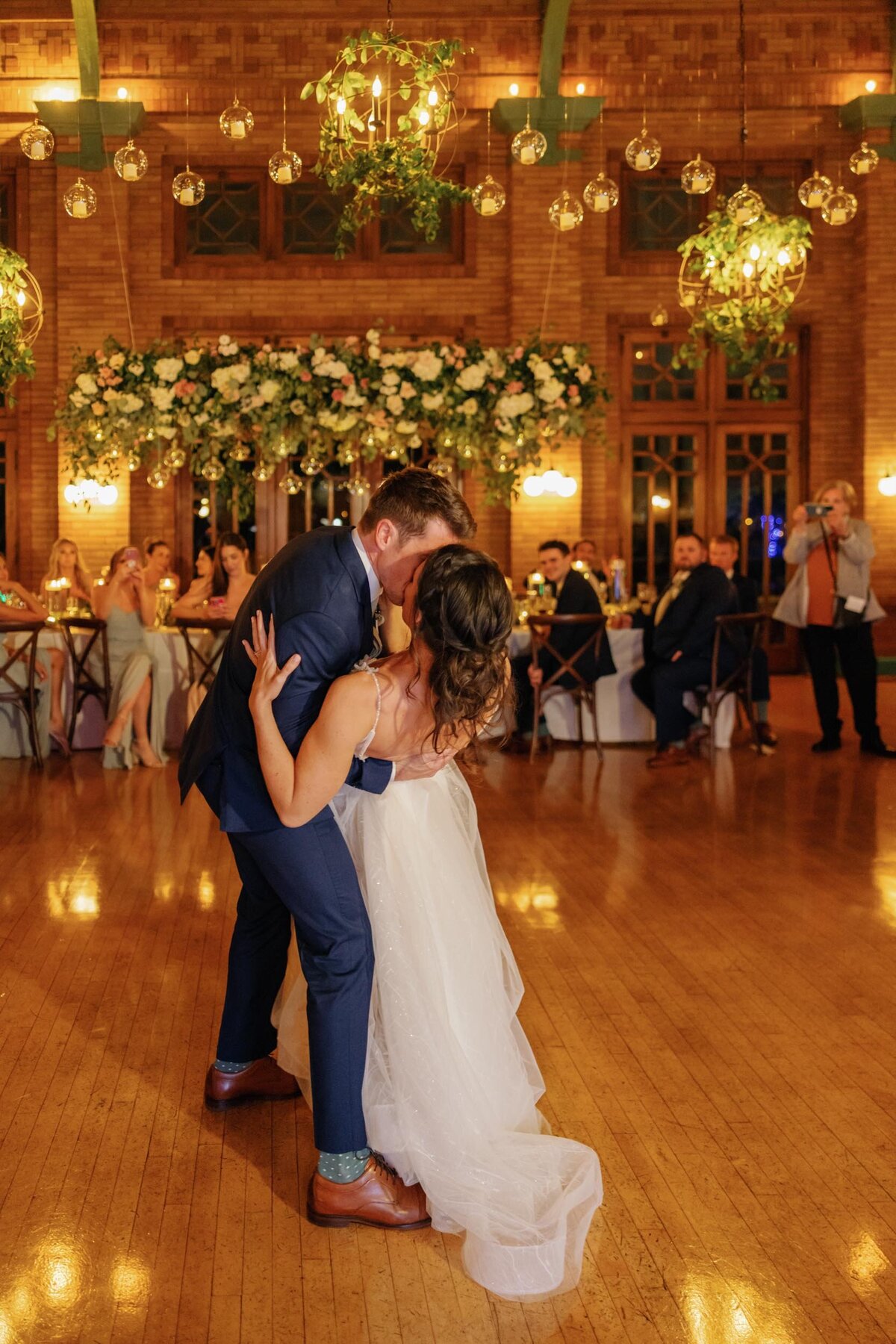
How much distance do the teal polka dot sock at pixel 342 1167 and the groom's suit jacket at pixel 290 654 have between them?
65 centimetres

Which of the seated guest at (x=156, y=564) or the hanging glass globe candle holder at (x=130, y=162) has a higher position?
the hanging glass globe candle holder at (x=130, y=162)

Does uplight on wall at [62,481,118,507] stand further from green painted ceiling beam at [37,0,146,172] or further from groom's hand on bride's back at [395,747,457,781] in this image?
groom's hand on bride's back at [395,747,457,781]

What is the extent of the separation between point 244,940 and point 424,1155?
0.71m

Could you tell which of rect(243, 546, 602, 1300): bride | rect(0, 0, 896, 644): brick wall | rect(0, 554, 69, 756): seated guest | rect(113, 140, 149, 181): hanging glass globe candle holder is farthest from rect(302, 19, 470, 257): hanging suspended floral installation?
rect(0, 0, 896, 644): brick wall

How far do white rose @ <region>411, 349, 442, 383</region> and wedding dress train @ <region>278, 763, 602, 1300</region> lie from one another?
5.96 m

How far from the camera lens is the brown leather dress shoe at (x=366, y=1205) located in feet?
8.80

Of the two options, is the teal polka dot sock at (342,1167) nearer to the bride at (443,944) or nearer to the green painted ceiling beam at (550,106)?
the bride at (443,944)

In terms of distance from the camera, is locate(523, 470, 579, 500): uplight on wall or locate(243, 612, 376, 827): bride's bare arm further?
locate(523, 470, 579, 500): uplight on wall

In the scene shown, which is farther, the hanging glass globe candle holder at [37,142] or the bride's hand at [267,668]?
the hanging glass globe candle holder at [37,142]

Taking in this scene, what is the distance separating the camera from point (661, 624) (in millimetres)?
8602

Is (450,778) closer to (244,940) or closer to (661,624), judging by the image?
(244,940)

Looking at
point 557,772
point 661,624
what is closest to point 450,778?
point 557,772

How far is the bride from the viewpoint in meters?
2.50

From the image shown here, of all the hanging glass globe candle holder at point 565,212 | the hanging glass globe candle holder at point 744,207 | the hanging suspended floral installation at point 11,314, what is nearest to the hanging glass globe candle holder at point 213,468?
the hanging suspended floral installation at point 11,314
